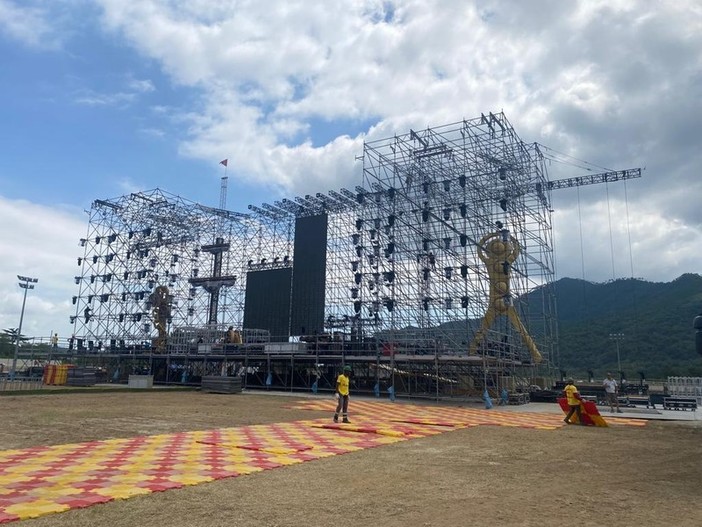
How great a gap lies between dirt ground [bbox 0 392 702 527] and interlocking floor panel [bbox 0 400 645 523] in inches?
15.9

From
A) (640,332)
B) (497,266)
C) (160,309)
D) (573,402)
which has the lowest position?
(573,402)

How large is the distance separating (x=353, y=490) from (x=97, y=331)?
4413 centimetres

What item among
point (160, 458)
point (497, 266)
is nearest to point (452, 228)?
point (497, 266)

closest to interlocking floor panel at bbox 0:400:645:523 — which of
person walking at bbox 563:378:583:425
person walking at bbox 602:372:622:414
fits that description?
person walking at bbox 563:378:583:425

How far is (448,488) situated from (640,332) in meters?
60.4

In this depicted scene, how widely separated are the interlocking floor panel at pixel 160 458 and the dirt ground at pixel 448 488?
40cm

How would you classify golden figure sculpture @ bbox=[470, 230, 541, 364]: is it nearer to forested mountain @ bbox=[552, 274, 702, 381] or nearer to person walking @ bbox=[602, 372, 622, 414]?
person walking @ bbox=[602, 372, 622, 414]

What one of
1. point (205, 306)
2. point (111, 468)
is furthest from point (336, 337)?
point (111, 468)

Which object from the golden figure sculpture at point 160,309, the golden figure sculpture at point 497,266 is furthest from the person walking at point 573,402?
the golden figure sculpture at point 160,309

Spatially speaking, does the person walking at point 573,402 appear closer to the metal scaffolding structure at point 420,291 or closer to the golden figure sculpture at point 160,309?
the metal scaffolding structure at point 420,291

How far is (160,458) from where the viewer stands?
27.4 ft

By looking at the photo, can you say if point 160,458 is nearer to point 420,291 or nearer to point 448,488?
point 448,488

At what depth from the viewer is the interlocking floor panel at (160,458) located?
6.00 m

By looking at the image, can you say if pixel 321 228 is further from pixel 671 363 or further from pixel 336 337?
pixel 671 363
